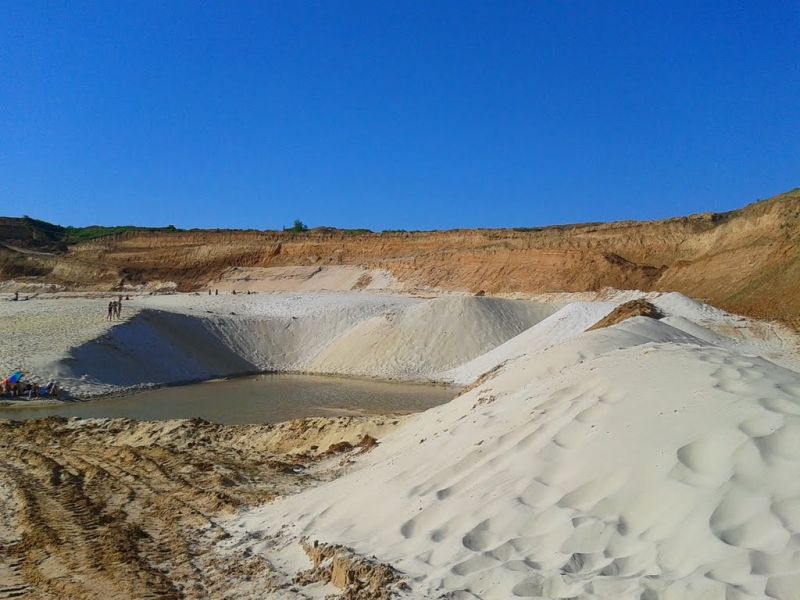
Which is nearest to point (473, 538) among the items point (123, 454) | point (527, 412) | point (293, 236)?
point (527, 412)

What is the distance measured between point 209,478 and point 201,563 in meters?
3.69

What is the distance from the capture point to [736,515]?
153 inches

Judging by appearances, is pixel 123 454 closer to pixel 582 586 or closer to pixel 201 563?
pixel 201 563

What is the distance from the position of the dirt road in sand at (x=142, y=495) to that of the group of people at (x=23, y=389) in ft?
19.7

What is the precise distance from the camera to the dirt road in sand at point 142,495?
5797 millimetres

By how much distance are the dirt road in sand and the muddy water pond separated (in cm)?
355

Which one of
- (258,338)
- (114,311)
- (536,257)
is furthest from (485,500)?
(536,257)

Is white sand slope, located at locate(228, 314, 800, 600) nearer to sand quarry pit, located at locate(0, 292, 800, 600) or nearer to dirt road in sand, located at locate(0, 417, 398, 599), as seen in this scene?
sand quarry pit, located at locate(0, 292, 800, 600)

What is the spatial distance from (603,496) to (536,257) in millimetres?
39581

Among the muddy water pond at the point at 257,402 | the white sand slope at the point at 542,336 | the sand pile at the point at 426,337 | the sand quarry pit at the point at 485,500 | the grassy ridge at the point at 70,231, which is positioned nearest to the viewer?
the sand quarry pit at the point at 485,500

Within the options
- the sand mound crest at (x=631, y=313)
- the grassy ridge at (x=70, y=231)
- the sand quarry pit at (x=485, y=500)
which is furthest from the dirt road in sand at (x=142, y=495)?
the grassy ridge at (x=70, y=231)

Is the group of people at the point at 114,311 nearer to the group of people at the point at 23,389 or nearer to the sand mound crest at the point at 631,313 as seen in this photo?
the group of people at the point at 23,389

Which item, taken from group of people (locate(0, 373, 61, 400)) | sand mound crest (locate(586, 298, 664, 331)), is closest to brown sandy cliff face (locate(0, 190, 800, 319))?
sand mound crest (locate(586, 298, 664, 331))

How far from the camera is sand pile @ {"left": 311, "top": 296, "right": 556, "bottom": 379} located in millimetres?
29734
